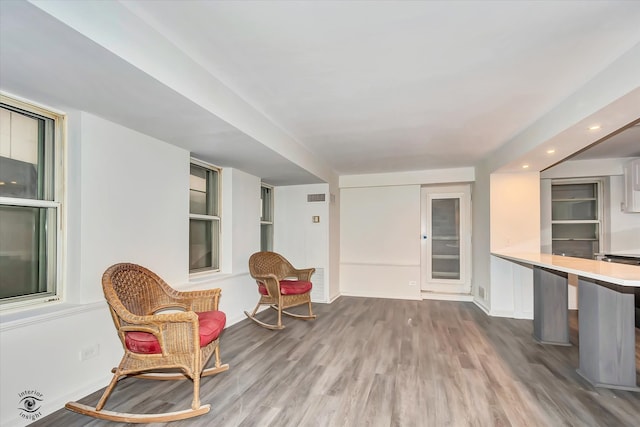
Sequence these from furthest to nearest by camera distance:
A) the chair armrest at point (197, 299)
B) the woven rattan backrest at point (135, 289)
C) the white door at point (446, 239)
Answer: the white door at point (446, 239)
the chair armrest at point (197, 299)
the woven rattan backrest at point (135, 289)

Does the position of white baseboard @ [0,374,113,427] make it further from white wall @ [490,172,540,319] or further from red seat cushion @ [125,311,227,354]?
white wall @ [490,172,540,319]

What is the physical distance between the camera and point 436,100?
263 cm

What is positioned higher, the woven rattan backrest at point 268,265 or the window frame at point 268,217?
the window frame at point 268,217

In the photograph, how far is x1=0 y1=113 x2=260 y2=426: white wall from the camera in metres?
1.95

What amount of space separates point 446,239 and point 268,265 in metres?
3.44

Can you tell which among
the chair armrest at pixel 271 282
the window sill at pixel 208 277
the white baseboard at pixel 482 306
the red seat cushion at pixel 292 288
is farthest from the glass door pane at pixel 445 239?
the window sill at pixel 208 277

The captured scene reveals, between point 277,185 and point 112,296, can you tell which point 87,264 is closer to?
point 112,296

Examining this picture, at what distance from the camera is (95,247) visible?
236cm

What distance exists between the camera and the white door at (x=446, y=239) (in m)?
5.70

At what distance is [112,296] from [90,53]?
1.52 meters

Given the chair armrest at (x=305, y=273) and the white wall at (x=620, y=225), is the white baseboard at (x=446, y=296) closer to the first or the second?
the white wall at (x=620, y=225)

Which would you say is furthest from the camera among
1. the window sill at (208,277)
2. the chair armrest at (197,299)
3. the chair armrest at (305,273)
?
the chair armrest at (305,273)

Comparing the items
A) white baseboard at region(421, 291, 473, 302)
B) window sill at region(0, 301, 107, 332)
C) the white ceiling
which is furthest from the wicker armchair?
white baseboard at region(421, 291, 473, 302)

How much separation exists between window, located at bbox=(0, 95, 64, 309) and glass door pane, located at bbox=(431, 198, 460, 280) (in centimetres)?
553
